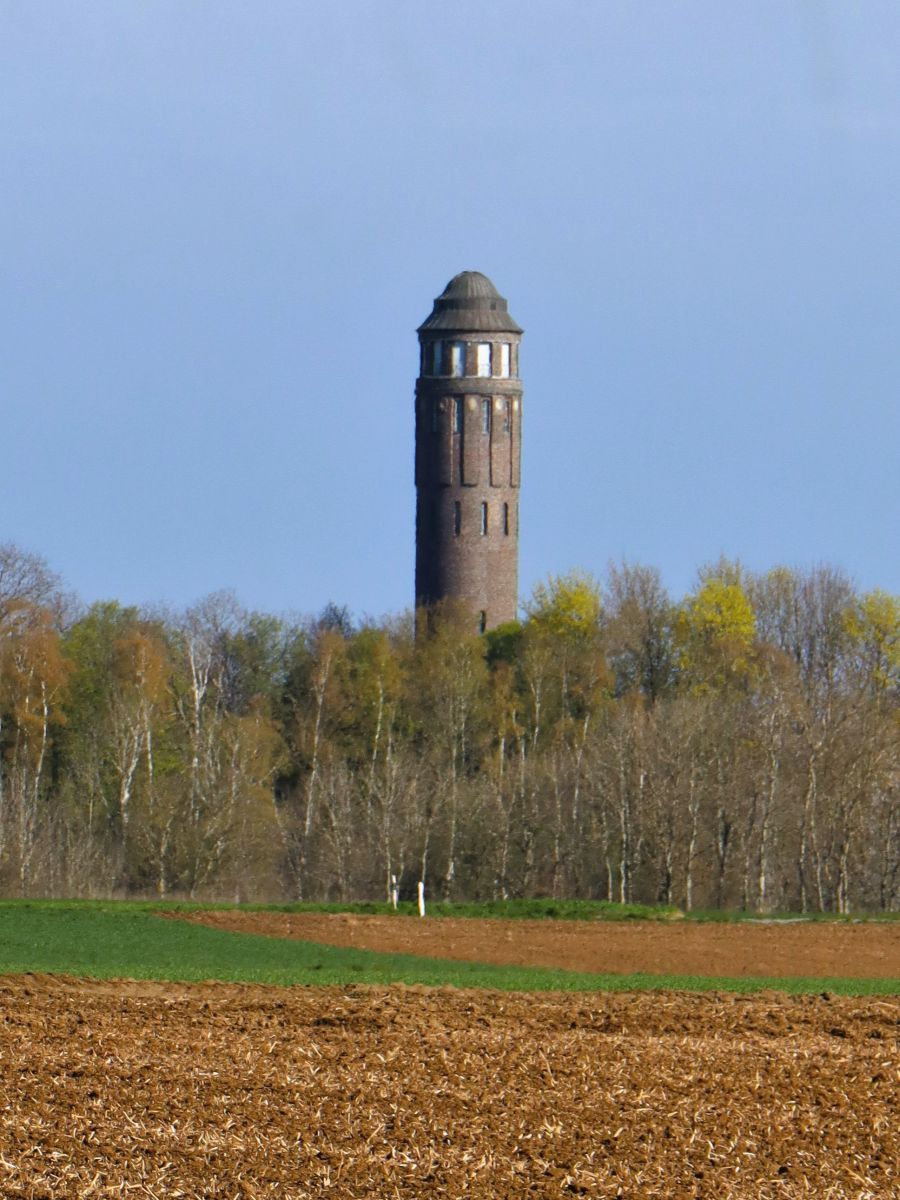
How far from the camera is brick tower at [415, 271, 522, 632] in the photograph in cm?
8969

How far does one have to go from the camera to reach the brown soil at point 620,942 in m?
35.3

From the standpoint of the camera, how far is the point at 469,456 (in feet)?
297

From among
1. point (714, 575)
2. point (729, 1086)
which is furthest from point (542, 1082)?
point (714, 575)

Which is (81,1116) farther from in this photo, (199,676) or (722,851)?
(199,676)

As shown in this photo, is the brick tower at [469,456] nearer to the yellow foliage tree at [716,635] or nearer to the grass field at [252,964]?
the yellow foliage tree at [716,635]

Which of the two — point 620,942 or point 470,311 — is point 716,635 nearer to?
point 470,311

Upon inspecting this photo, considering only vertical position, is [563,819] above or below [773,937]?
above

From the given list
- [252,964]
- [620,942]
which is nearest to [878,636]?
[620,942]

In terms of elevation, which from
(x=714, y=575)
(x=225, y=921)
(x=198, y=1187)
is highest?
(x=714, y=575)

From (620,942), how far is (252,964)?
8.49m

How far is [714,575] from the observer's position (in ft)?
302

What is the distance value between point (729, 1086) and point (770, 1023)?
4824mm

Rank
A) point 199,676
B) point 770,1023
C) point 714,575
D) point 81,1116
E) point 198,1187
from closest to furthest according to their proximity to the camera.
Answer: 1. point 198,1187
2. point 81,1116
3. point 770,1023
4. point 199,676
5. point 714,575

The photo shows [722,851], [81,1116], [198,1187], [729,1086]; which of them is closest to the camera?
[198,1187]
